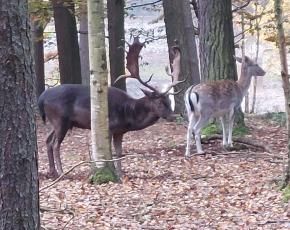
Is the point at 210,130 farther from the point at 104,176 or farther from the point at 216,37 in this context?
the point at 104,176

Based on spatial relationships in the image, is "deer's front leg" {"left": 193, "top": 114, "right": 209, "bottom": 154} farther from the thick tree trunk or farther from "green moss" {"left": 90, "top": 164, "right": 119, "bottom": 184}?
"green moss" {"left": 90, "top": 164, "right": 119, "bottom": 184}

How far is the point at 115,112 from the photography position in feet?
34.4

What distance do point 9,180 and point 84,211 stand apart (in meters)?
3.54

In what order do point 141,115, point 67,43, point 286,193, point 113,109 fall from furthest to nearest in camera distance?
1. point 67,43
2. point 141,115
3. point 113,109
4. point 286,193

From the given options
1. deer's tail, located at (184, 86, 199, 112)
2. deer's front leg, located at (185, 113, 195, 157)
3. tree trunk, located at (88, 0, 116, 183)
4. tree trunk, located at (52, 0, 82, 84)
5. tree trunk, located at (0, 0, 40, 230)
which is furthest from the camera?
tree trunk, located at (52, 0, 82, 84)

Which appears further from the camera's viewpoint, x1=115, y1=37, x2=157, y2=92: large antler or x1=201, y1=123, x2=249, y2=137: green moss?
x1=201, y1=123, x2=249, y2=137: green moss

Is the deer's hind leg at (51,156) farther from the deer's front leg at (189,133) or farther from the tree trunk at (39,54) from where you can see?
the tree trunk at (39,54)

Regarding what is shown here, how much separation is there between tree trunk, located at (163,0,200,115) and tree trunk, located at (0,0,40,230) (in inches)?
525

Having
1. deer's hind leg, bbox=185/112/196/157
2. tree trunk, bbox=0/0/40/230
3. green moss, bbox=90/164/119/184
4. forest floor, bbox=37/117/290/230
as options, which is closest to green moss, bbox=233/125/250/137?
forest floor, bbox=37/117/290/230

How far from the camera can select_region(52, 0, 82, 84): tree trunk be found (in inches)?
754

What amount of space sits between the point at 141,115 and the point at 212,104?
2644mm

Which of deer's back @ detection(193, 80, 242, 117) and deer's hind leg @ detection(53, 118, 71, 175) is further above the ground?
deer's back @ detection(193, 80, 242, 117)

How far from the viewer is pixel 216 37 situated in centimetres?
1350

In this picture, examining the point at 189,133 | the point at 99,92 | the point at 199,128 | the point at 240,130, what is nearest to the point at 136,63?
the point at 99,92
